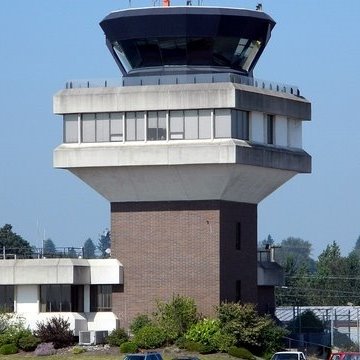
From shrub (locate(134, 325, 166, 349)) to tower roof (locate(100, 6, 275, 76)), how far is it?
14725mm

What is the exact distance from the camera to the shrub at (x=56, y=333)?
8988 cm

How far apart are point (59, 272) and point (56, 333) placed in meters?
3.65

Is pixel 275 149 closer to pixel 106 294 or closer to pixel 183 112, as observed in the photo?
pixel 183 112

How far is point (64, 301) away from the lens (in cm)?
9250

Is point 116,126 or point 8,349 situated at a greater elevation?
point 116,126

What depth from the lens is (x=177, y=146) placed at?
292 feet

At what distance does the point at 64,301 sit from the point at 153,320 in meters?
5.54

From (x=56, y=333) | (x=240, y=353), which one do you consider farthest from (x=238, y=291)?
(x=56, y=333)

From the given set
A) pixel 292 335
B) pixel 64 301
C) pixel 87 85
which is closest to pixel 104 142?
pixel 87 85

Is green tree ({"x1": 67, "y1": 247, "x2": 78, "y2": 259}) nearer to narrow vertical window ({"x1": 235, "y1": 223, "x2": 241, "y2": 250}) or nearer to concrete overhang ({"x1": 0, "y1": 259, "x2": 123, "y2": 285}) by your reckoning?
concrete overhang ({"x1": 0, "y1": 259, "x2": 123, "y2": 285})

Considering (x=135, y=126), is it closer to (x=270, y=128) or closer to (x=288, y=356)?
(x=270, y=128)

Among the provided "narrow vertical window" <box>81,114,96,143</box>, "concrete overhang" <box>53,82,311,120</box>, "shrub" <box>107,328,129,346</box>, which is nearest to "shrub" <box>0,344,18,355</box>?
"shrub" <box>107,328,129,346</box>

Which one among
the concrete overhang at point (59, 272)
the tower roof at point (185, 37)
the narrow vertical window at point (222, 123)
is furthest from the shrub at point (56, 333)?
the tower roof at point (185, 37)

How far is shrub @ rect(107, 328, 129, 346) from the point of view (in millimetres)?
89250
